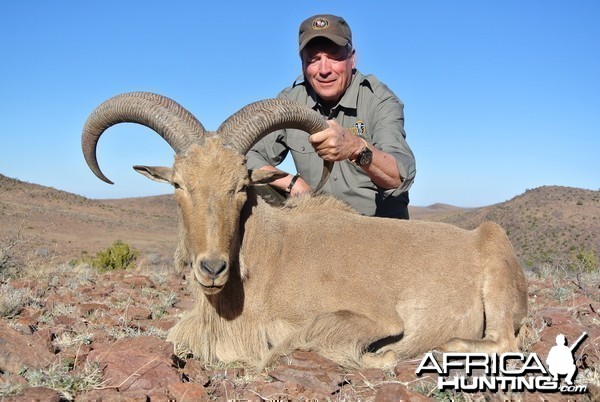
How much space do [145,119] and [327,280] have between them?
96.5 inches

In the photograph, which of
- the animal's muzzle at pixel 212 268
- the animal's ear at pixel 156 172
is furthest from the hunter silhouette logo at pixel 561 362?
the animal's ear at pixel 156 172

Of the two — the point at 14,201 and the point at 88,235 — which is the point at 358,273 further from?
the point at 14,201

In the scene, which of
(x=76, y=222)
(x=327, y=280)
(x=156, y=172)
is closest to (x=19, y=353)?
(x=156, y=172)

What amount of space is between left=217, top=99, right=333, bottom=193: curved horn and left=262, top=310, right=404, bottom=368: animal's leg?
70.2 inches

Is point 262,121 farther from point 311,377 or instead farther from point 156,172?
point 311,377

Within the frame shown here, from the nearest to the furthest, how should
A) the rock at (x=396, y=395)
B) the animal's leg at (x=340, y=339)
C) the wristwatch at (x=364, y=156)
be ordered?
the rock at (x=396, y=395), the animal's leg at (x=340, y=339), the wristwatch at (x=364, y=156)

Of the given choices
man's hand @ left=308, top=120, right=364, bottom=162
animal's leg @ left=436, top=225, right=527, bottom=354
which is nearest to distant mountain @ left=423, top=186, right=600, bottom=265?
animal's leg @ left=436, top=225, right=527, bottom=354

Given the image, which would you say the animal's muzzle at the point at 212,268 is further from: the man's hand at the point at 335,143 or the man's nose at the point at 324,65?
the man's nose at the point at 324,65

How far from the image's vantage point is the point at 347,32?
8148mm

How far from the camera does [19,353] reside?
4.39 m

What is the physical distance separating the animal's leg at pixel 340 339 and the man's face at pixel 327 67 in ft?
12.8

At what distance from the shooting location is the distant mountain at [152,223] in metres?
28.1

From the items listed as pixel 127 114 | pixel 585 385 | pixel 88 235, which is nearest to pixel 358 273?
pixel 585 385

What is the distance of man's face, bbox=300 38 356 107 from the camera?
8.15m
